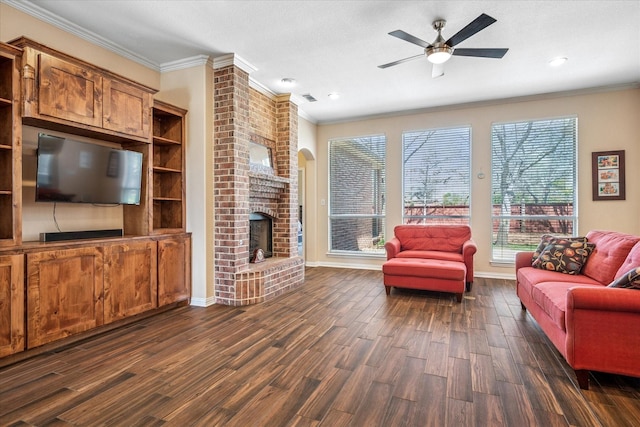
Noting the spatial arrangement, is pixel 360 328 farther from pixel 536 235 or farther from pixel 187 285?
pixel 536 235

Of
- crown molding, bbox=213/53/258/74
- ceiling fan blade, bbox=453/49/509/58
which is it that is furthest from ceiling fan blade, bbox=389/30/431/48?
crown molding, bbox=213/53/258/74

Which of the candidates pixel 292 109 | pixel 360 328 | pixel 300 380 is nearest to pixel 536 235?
pixel 360 328

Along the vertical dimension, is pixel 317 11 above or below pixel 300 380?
above

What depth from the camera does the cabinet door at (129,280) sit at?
9.93 feet

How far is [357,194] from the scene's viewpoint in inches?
248

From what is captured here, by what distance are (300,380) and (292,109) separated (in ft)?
13.5

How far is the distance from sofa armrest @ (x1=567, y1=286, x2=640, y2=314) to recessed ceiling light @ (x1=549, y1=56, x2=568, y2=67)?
3070mm

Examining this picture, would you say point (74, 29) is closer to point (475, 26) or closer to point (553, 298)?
point (475, 26)

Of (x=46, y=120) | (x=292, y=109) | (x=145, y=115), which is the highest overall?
(x=292, y=109)

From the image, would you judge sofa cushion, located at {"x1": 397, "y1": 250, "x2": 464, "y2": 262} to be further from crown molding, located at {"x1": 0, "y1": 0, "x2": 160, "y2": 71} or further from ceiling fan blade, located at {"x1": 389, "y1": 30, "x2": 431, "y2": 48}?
crown molding, located at {"x1": 0, "y1": 0, "x2": 160, "y2": 71}

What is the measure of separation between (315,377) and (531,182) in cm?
476

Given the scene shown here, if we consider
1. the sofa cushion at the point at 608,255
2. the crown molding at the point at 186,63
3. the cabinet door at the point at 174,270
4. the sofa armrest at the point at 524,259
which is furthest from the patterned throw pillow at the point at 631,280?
the crown molding at the point at 186,63

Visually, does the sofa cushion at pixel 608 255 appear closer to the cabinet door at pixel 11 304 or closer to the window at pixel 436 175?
the window at pixel 436 175

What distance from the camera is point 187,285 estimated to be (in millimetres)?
3885
